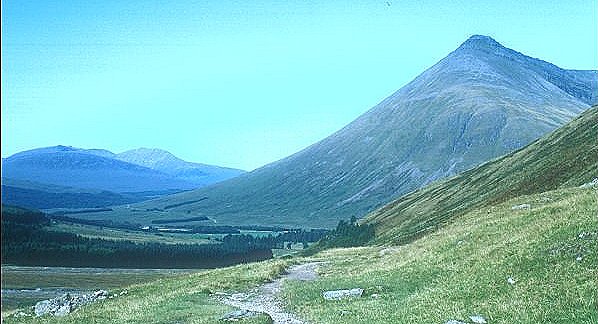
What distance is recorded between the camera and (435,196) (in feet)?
455

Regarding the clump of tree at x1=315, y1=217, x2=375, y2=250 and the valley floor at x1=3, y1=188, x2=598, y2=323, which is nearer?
the valley floor at x1=3, y1=188, x2=598, y2=323

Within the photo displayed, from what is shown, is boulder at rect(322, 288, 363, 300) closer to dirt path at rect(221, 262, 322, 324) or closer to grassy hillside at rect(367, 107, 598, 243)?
dirt path at rect(221, 262, 322, 324)

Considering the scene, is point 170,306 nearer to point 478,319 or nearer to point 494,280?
point 494,280

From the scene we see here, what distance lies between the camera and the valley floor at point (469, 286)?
23.0 meters

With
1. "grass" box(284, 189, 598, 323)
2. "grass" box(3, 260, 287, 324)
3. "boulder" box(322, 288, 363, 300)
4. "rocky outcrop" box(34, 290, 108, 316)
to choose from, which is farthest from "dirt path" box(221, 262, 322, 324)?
"rocky outcrop" box(34, 290, 108, 316)

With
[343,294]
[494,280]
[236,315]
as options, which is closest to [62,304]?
[236,315]

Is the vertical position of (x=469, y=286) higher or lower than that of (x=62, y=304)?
higher

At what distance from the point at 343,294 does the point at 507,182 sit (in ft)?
235

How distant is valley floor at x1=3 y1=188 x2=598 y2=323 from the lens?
75.6 feet

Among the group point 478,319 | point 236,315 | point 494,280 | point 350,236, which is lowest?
point 350,236

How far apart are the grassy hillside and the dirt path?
1287 inches

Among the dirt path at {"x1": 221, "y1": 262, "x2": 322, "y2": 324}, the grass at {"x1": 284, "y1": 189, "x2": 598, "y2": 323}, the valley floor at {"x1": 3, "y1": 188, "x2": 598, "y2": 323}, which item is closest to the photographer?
the grass at {"x1": 284, "y1": 189, "x2": 598, "y2": 323}

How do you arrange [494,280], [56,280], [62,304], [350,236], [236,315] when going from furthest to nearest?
[56,280] → [350,236] → [62,304] → [236,315] → [494,280]

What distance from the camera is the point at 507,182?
97.4 metres
